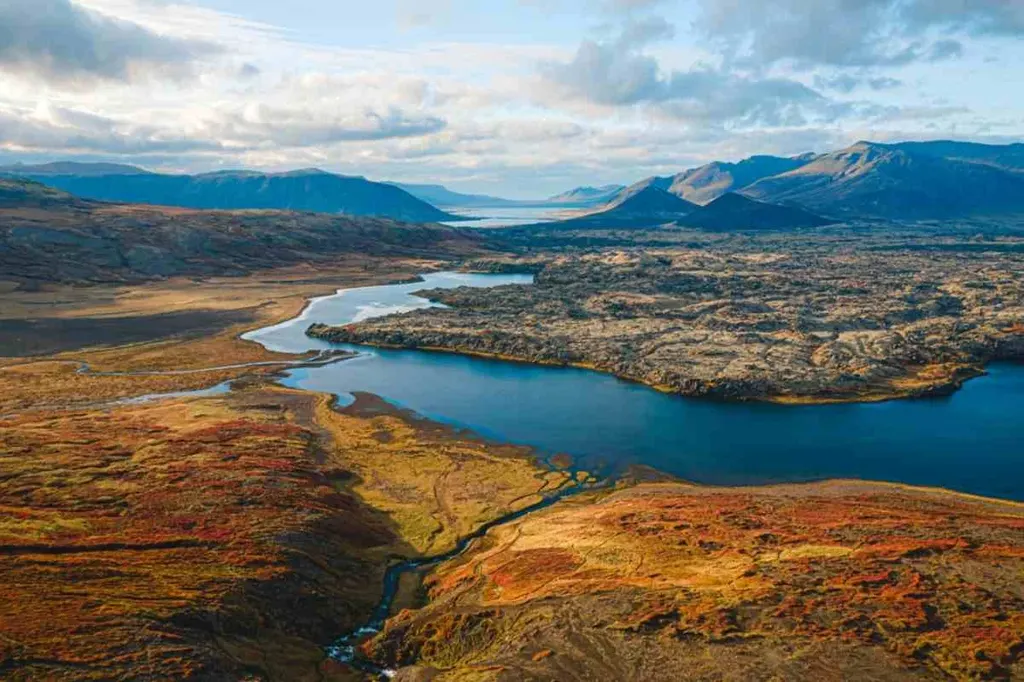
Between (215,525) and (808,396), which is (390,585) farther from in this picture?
(808,396)

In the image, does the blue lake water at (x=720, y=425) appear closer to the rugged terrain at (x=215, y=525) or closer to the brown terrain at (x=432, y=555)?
the brown terrain at (x=432, y=555)

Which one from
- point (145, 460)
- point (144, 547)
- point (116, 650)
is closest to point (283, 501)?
point (144, 547)

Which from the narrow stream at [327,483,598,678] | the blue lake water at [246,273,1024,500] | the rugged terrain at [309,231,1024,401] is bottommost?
the narrow stream at [327,483,598,678]

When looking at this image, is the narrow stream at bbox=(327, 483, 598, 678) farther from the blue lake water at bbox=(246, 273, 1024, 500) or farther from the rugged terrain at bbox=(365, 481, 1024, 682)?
the blue lake water at bbox=(246, 273, 1024, 500)

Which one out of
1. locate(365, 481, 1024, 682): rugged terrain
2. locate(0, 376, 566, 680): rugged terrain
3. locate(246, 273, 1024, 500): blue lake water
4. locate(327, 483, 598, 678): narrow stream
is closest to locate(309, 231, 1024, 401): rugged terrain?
locate(246, 273, 1024, 500): blue lake water

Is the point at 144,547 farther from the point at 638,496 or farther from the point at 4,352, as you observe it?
the point at 4,352

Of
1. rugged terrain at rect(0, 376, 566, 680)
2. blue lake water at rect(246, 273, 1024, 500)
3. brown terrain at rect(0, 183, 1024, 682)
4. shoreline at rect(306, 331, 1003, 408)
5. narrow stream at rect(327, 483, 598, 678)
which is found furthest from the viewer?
shoreline at rect(306, 331, 1003, 408)

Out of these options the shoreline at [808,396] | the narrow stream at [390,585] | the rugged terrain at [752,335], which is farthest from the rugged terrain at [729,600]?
the rugged terrain at [752,335]
